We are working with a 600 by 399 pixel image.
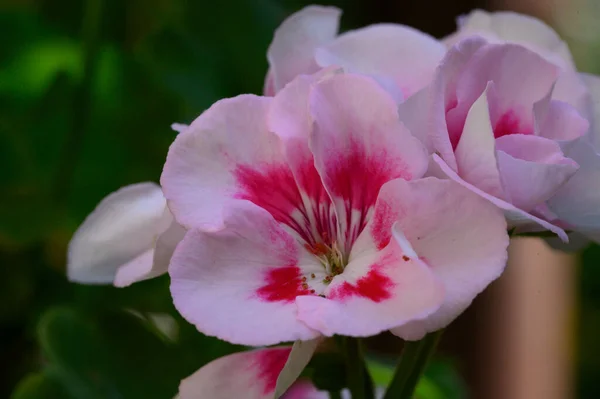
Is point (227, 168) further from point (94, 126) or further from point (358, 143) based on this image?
point (94, 126)

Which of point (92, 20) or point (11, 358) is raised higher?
point (92, 20)

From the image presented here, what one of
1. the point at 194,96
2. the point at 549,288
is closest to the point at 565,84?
the point at 194,96

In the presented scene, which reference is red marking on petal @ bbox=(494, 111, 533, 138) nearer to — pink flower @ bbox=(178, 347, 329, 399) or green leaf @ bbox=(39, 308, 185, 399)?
pink flower @ bbox=(178, 347, 329, 399)

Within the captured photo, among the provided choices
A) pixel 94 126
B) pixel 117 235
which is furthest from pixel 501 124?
pixel 94 126

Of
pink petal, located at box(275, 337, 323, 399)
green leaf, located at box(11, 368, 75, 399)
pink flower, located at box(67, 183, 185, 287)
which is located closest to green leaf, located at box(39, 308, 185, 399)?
green leaf, located at box(11, 368, 75, 399)

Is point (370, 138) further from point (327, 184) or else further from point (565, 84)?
point (565, 84)

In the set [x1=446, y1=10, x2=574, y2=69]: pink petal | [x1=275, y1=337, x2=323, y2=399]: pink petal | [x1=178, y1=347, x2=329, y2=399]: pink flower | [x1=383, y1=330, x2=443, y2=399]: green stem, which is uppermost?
[x1=446, y1=10, x2=574, y2=69]: pink petal
